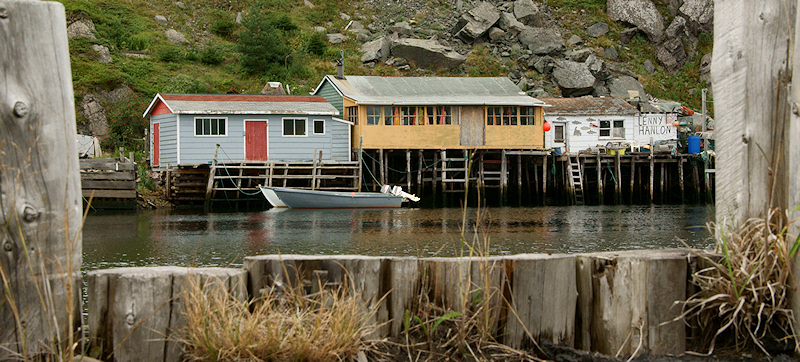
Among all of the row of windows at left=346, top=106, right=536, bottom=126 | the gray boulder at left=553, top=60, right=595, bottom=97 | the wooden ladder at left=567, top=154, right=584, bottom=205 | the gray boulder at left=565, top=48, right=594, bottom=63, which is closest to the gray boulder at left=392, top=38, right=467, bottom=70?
the gray boulder at left=553, top=60, right=595, bottom=97

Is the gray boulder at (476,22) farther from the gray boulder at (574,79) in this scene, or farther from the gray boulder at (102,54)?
the gray boulder at (102,54)

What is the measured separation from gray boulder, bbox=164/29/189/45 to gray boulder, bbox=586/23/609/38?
109 ft

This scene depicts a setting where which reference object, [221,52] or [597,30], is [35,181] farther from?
[597,30]

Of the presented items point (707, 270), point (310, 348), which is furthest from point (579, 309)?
point (310, 348)

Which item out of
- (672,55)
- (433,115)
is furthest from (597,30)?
(433,115)

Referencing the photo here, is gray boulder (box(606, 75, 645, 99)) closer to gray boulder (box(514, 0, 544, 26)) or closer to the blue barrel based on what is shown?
gray boulder (box(514, 0, 544, 26))

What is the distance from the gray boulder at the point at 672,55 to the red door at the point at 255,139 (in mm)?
40133

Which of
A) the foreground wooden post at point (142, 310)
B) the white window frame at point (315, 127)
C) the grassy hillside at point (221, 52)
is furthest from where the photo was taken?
the grassy hillside at point (221, 52)

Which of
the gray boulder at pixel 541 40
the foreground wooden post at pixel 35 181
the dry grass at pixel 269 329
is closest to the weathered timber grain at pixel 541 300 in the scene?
the dry grass at pixel 269 329

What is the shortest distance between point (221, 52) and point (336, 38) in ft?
33.4

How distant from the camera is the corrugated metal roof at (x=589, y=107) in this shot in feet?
132

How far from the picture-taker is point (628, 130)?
1603 inches

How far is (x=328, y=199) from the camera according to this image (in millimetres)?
31750

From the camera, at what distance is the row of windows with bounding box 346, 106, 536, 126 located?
36.4 meters
